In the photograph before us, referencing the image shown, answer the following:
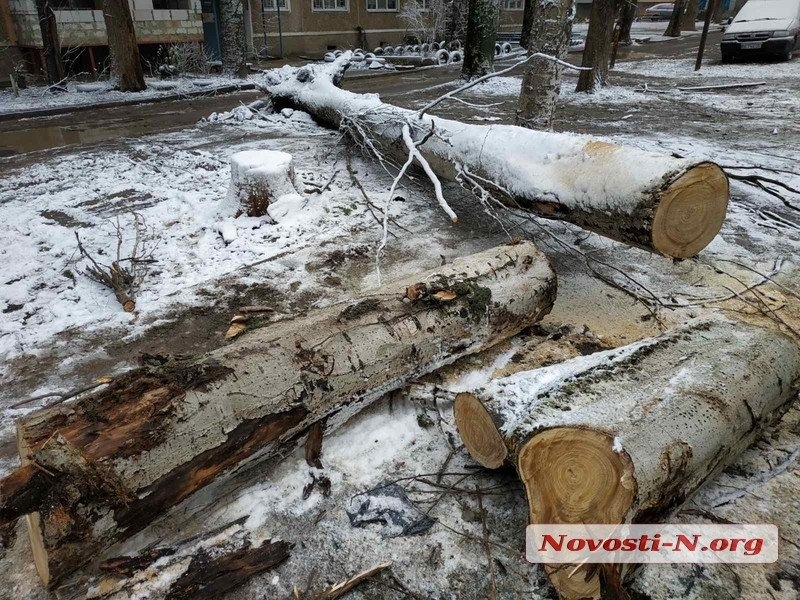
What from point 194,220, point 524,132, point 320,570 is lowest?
point 320,570

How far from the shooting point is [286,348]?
2.53 meters

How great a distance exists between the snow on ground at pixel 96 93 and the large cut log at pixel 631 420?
1253 centimetres

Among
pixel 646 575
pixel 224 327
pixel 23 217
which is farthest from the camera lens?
pixel 23 217

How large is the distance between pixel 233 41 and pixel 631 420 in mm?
15229

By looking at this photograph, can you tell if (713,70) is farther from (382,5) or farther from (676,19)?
(382,5)

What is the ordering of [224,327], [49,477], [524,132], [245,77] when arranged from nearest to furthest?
1. [49,477]
2. [224,327]
3. [524,132]
4. [245,77]

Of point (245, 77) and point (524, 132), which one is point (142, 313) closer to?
point (524, 132)

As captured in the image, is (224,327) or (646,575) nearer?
(646,575)

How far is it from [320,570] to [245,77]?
1460cm

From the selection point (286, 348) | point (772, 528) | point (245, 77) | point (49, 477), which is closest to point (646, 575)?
point (772, 528)

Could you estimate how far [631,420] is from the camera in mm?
2070

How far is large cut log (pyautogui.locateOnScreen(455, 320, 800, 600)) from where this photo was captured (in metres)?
1.87

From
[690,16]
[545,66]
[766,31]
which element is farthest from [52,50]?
[690,16]

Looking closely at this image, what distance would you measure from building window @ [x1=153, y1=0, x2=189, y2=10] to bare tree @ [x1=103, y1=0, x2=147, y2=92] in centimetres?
511
